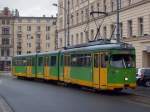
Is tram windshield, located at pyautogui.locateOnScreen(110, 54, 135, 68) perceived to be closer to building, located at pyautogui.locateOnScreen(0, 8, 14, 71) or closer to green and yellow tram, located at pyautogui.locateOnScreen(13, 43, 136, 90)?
green and yellow tram, located at pyautogui.locateOnScreen(13, 43, 136, 90)

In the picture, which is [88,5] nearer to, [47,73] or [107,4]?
[107,4]

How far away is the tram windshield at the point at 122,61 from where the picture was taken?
2886 centimetres

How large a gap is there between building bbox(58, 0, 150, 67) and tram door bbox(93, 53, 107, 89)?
9512 mm

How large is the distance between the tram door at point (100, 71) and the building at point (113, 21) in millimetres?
9512

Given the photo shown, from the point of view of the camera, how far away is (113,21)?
61531mm

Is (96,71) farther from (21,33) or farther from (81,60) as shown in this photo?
(21,33)

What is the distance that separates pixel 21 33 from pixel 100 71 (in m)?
112

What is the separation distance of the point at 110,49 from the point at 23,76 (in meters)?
28.9

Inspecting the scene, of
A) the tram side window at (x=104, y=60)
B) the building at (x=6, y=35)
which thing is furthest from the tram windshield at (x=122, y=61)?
the building at (x=6, y=35)

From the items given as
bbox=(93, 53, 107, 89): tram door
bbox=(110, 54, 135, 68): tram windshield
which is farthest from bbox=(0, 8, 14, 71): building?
bbox=(110, 54, 135, 68): tram windshield

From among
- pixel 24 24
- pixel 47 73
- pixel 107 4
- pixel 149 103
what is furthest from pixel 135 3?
pixel 24 24

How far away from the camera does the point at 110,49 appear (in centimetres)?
2883

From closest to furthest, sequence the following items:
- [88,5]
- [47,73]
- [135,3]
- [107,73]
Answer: [107,73] → [47,73] → [135,3] → [88,5]

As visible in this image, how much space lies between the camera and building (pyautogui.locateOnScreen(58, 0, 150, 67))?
174 feet
